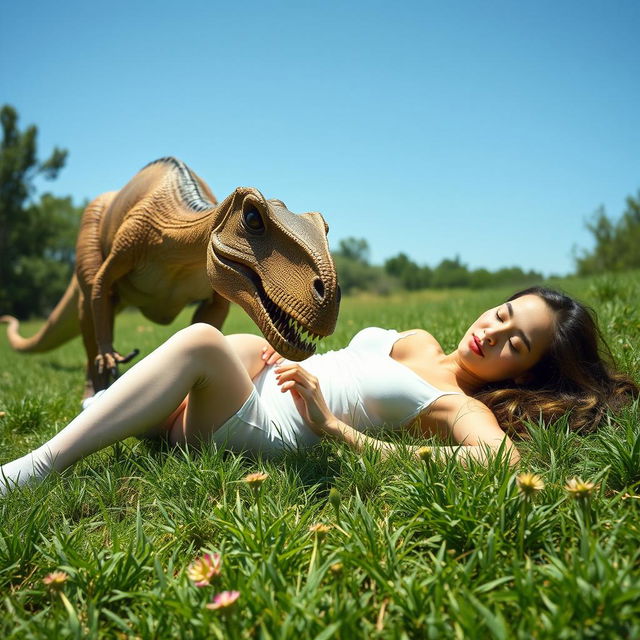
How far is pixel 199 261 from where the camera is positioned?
296 centimetres

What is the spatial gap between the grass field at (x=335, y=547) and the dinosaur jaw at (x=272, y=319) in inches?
18.1

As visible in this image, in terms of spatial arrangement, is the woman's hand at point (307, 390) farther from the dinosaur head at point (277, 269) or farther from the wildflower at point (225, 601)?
the wildflower at point (225, 601)

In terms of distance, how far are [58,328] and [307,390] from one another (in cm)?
554

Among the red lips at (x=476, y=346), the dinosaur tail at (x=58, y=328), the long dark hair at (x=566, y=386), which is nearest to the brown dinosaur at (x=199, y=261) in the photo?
the red lips at (x=476, y=346)

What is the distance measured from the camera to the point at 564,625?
110 centimetres

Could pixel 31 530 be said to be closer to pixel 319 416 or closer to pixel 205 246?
pixel 319 416

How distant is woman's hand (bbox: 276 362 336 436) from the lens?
2.12m

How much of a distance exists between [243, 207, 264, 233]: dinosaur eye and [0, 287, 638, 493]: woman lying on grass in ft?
1.59

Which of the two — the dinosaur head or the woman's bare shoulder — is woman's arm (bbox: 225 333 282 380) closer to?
the dinosaur head

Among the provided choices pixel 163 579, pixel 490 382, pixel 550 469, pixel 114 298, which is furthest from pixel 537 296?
pixel 114 298

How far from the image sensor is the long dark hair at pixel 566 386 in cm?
237

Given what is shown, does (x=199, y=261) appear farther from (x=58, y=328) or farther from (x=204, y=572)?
(x=58, y=328)

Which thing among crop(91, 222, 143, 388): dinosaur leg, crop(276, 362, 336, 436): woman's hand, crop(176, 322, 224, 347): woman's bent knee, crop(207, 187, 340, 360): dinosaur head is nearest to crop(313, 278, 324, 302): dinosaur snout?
crop(207, 187, 340, 360): dinosaur head

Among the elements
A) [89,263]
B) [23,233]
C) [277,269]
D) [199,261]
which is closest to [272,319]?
[277,269]
